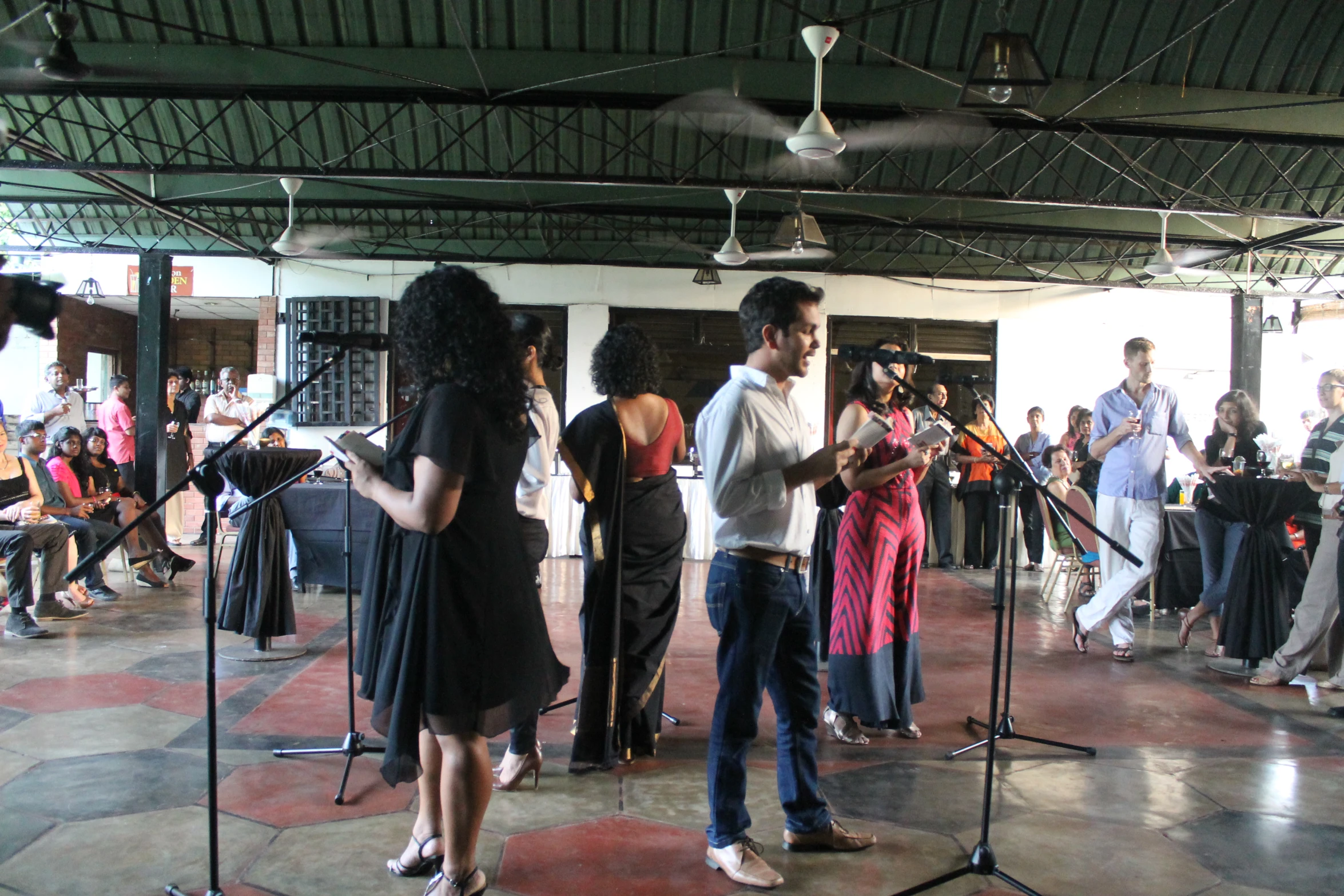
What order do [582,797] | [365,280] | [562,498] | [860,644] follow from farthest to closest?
1. [365,280]
2. [562,498]
3. [860,644]
4. [582,797]

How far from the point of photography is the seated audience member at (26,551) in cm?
525

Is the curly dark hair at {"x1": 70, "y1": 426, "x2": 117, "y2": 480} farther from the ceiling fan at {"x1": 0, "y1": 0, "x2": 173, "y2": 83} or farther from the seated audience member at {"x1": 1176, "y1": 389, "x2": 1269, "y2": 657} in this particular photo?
the seated audience member at {"x1": 1176, "y1": 389, "x2": 1269, "y2": 657}

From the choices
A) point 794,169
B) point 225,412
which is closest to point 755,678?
point 794,169

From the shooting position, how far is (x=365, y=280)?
1148 cm

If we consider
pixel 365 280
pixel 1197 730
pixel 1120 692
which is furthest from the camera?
pixel 365 280

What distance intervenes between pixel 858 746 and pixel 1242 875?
51.3 inches

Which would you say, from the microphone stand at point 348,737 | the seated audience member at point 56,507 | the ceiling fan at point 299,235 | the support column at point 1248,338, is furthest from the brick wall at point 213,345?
the support column at point 1248,338

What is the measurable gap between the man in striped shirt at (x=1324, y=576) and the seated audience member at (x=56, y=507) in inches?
265

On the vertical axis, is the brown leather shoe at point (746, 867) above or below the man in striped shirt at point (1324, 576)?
below

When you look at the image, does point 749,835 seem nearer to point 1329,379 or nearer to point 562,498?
point 1329,379

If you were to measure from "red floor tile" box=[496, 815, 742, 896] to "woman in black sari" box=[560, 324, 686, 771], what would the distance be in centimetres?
48

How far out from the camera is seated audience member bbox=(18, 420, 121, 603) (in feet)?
19.2

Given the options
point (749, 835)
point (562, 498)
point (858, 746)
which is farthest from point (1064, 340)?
point (749, 835)

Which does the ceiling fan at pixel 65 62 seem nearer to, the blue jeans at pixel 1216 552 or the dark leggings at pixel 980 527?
the blue jeans at pixel 1216 552
